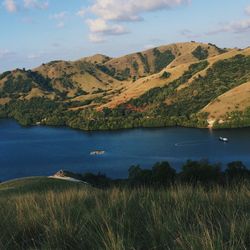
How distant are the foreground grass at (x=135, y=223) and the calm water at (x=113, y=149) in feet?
262

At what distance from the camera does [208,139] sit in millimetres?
127125

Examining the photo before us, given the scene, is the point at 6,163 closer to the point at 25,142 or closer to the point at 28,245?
the point at 25,142

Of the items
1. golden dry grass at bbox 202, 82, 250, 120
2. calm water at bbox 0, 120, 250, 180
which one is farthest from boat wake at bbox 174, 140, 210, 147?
golden dry grass at bbox 202, 82, 250, 120

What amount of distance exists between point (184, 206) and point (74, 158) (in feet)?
341

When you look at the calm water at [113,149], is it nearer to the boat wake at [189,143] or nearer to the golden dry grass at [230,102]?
the boat wake at [189,143]

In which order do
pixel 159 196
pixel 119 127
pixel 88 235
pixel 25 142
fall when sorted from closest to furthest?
pixel 88 235 < pixel 159 196 < pixel 25 142 < pixel 119 127

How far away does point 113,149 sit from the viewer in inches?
4656

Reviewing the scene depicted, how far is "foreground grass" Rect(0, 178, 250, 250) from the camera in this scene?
441 cm

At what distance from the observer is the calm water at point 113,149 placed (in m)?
97.6

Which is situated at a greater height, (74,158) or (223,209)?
(223,209)

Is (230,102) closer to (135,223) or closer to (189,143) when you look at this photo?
(189,143)

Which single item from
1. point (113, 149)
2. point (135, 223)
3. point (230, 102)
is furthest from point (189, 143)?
point (135, 223)

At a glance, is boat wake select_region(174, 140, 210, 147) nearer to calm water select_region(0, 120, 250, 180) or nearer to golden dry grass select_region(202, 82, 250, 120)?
calm water select_region(0, 120, 250, 180)

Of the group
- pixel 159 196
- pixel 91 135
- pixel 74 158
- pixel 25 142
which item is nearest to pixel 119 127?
pixel 91 135
